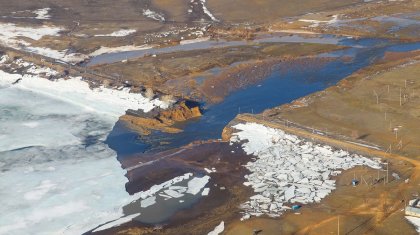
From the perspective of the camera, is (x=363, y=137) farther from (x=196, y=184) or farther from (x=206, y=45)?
(x=206, y=45)

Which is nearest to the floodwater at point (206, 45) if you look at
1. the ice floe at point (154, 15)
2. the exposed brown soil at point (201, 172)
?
the ice floe at point (154, 15)

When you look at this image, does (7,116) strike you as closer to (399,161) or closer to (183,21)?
(399,161)

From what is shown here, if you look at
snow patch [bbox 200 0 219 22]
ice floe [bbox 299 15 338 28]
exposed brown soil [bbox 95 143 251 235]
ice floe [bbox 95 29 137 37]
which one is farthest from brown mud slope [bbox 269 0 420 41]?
exposed brown soil [bbox 95 143 251 235]

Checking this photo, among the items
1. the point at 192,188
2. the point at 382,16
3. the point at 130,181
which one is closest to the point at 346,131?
the point at 192,188

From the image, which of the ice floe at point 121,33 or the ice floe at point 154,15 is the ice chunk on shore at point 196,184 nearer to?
the ice floe at point 121,33

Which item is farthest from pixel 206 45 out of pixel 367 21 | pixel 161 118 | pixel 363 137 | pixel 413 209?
pixel 413 209

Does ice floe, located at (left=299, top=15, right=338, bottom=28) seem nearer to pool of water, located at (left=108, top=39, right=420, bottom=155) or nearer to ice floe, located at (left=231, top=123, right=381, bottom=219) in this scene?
pool of water, located at (left=108, top=39, right=420, bottom=155)

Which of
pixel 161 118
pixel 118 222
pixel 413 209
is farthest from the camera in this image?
pixel 161 118
